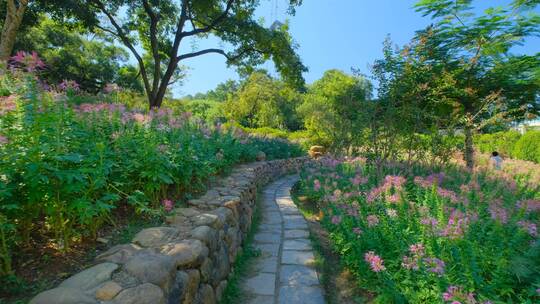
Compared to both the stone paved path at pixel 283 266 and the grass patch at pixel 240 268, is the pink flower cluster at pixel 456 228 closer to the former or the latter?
the stone paved path at pixel 283 266

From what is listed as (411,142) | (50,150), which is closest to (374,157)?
(411,142)

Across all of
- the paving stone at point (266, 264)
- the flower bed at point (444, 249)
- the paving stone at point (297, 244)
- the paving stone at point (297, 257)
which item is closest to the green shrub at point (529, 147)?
the flower bed at point (444, 249)

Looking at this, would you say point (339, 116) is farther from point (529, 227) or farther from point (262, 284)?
point (529, 227)

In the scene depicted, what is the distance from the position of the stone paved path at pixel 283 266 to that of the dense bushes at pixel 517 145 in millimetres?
13486

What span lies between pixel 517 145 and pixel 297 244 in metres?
17.8

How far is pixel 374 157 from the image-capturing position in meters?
7.01

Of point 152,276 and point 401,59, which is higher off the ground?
point 401,59

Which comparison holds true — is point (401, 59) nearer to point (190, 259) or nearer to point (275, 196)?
point (275, 196)

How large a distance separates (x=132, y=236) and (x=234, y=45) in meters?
12.5

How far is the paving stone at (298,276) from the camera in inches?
123

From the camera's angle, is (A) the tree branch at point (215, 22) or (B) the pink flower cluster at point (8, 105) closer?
(B) the pink flower cluster at point (8, 105)

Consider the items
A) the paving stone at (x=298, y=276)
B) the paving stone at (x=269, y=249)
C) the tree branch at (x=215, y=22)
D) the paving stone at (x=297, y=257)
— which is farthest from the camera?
the tree branch at (x=215, y=22)

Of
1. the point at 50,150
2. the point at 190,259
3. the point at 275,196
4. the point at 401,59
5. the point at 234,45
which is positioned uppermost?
the point at 234,45

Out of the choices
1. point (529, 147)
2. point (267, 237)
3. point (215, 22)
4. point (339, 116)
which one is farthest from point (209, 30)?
point (529, 147)
